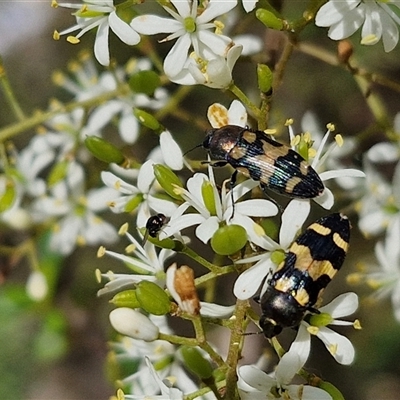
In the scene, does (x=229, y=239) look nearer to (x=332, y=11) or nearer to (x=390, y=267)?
(x=332, y=11)

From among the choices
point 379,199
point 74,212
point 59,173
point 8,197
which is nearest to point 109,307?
point 74,212

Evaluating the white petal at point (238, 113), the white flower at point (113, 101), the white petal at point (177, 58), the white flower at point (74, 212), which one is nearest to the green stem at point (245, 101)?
the white petal at point (238, 113)

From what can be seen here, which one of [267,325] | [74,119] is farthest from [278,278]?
[74,119]

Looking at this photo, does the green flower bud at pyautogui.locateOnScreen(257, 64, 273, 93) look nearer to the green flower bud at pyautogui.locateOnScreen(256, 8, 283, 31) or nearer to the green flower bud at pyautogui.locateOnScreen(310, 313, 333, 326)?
the green flower bud at pyautogui.locateOnScreen(256, 8, 283, 31)

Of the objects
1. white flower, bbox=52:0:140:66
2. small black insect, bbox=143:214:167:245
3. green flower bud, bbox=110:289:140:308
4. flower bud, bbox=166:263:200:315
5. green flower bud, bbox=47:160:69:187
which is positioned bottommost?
green flower bud, bbox=47:160:69:187

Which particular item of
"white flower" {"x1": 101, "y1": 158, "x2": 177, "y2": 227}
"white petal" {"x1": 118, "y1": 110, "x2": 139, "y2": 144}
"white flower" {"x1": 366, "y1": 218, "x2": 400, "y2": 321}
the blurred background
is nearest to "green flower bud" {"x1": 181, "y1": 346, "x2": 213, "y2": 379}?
"white flower" {"x1": 101, "y1": 158, "x2": 177, "y2": 227}

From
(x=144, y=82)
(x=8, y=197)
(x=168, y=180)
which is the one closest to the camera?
(x=168, y=180)

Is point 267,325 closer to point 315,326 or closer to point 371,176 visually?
point 315,326

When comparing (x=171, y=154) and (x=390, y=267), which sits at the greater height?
(x=171, y=154)
